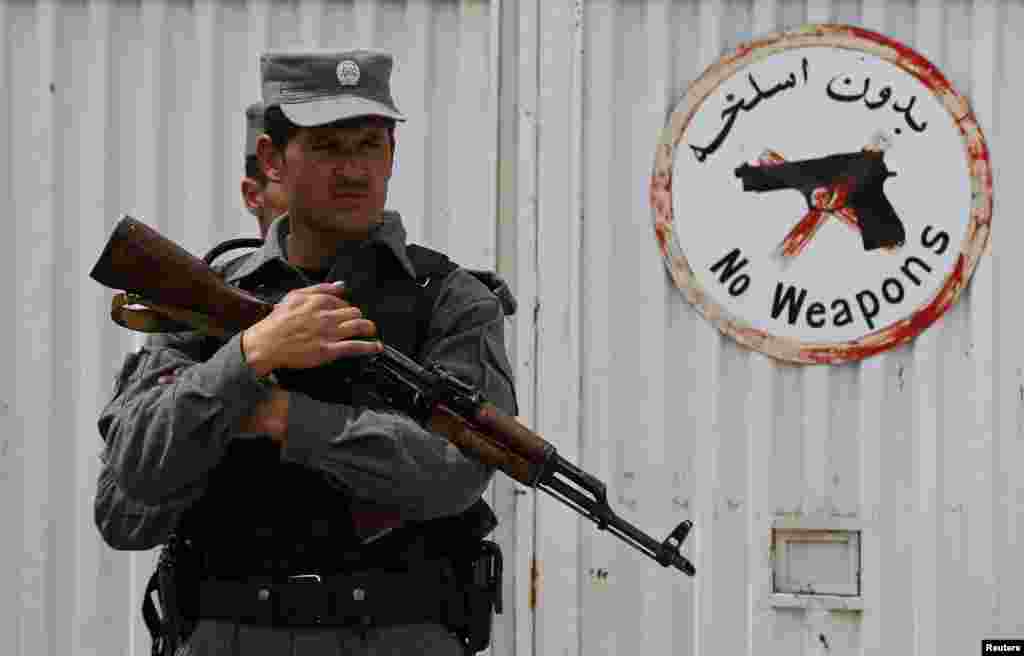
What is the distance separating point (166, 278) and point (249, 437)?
284mm

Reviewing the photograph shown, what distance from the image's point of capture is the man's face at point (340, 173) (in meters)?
2.37

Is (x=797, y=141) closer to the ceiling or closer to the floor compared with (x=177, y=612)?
closer to the ceiling

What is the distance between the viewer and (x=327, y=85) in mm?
2385

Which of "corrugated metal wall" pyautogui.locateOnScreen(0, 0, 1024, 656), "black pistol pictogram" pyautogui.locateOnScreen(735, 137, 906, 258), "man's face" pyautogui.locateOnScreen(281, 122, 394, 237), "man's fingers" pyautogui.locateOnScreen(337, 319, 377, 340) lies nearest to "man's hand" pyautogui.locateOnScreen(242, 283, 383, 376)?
"man's fingers" pyautogui.locateOnScreen(337, 319, 377, 340)

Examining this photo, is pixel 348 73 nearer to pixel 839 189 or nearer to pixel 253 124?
pixel 253 124

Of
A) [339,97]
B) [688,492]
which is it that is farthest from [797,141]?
[339,97]

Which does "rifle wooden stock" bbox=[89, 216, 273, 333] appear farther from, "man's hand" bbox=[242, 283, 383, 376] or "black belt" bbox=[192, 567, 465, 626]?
"black belt" bbox=[192, 567, 465, 626]

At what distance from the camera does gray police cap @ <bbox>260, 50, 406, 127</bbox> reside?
234 cm

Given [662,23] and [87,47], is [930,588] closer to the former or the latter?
[662,23]

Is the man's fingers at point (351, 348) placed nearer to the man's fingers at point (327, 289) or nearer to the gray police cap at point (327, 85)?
the man's fingers at point (327, 289)

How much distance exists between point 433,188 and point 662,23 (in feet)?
2.26

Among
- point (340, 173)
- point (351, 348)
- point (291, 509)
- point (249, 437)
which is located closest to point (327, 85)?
point (340, 173)

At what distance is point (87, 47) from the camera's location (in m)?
3.63

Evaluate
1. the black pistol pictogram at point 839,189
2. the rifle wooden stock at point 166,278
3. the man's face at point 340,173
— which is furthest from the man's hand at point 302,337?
the black pistol pictogram at point 839,189
